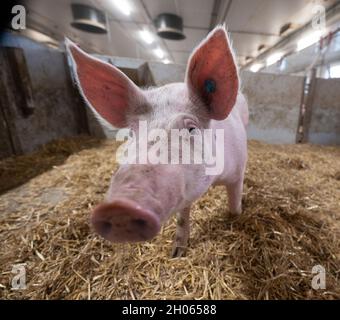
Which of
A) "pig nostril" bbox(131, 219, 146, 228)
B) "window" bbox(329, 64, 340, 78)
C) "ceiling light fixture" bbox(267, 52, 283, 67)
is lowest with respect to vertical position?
"pig nostril" bbox(131, 219, 146, 228)

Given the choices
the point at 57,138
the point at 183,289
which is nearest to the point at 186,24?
the point at 57,138

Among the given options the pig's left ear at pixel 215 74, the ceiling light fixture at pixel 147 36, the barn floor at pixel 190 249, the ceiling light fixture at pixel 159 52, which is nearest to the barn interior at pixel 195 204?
→ the barn floor at pixel 190 249

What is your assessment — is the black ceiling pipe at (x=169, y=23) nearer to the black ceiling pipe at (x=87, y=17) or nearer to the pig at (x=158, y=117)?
the black ceiling pipe at (x=87, y=17)

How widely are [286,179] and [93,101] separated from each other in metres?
2.40

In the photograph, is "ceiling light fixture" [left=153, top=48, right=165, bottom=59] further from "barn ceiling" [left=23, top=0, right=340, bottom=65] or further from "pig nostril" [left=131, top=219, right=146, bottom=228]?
"pig nostril" [left=131, top=219, right=146, bottom=228]

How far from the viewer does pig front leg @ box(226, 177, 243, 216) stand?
5.31 ft

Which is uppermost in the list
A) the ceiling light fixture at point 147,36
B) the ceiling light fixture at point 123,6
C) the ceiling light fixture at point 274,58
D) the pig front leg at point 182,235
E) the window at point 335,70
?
the ceiling light fixture at point 147,36

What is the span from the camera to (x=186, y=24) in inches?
329

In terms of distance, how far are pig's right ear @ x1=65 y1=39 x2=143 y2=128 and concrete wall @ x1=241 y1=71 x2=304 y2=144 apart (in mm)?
3970

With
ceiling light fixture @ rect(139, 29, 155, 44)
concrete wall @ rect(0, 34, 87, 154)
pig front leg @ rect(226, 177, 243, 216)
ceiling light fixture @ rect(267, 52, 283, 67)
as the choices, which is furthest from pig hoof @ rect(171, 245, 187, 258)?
ceiling light fixture @ rect(267, 52, 283, 67)

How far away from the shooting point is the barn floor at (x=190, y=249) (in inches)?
48.8

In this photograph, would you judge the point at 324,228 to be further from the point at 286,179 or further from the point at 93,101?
the point at 93,101

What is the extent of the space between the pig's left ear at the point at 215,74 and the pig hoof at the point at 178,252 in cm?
91
